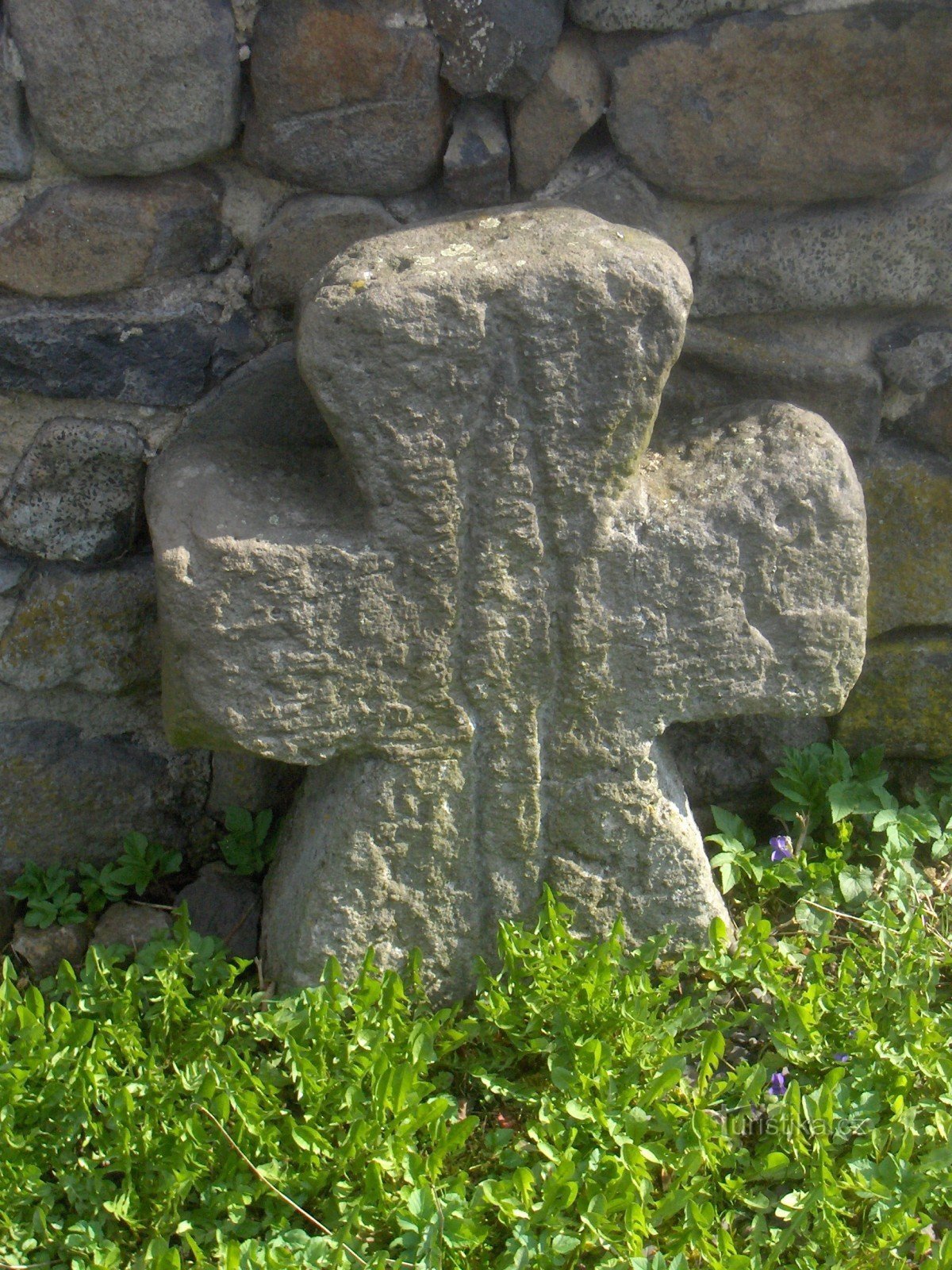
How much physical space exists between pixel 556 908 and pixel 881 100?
1282 mm

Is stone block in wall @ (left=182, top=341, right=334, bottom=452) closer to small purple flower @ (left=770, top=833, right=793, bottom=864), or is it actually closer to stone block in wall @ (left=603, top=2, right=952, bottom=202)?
stone block in wall @ (left=603, top=2, right=952, bottom=202)

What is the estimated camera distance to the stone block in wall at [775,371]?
185 cm

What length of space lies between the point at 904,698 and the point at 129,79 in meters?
1.60

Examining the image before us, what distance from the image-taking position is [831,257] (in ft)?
5.96

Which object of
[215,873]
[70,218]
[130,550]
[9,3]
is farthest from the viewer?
[215,873]

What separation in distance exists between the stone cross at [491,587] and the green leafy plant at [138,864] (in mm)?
236

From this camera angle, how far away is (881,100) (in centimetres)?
171

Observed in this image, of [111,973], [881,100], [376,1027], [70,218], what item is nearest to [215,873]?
[111,973]

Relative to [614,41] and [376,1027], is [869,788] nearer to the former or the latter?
[376,1027]

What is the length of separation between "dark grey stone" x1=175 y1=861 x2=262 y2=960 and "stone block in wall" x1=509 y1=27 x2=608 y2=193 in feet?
4.08

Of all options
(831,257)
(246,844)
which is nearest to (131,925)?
(246,844)

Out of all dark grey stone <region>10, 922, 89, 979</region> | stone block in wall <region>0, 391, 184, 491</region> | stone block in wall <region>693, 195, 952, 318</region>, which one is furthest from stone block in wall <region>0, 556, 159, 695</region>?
stone block in wall <region>693, 195, 952, 318</region>

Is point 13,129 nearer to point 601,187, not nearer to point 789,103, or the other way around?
point 601,187

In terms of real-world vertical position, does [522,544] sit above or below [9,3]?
below
